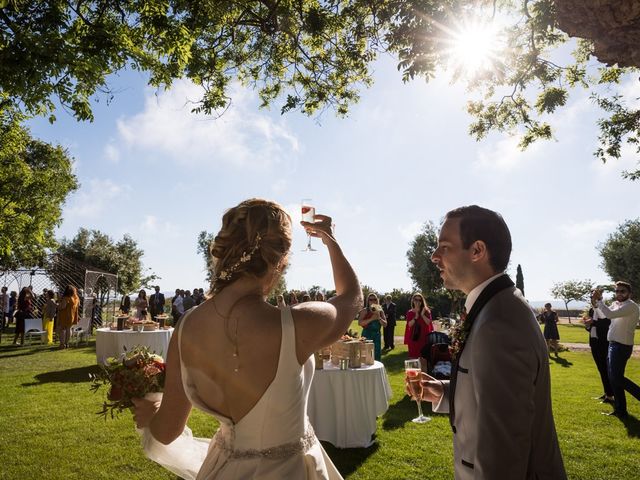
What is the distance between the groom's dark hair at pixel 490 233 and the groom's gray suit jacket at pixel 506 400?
0.59 ft

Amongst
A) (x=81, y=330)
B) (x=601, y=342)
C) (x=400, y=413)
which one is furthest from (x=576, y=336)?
(x=81, y=330)

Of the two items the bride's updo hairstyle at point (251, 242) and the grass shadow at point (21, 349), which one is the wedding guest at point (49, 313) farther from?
the bride's updo hairstyle at point (251, 242)

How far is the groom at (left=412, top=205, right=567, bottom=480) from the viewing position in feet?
5.03

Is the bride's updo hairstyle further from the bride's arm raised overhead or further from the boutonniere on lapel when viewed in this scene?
the boutonniere on lapel

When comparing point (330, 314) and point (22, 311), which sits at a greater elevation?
point (330, 314)

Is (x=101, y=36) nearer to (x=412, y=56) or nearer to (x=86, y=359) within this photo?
(x=412, y=56)

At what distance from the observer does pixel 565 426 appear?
721 cm

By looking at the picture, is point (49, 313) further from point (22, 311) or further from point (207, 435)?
point (207, 435)

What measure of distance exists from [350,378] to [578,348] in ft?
55.4

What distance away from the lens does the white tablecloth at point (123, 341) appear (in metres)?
11.5

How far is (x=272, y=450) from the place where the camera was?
1865mm

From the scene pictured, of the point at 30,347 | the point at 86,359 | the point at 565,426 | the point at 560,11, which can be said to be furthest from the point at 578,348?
the point at 30,347

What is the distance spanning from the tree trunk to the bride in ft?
12.5

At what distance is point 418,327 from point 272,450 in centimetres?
858
